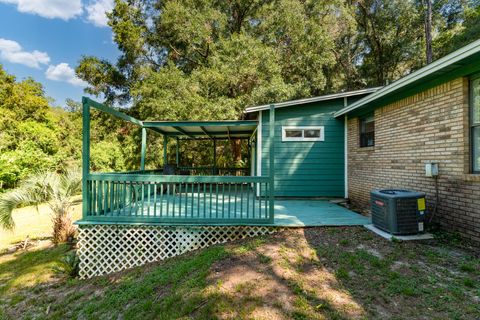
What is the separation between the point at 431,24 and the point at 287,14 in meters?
8.53

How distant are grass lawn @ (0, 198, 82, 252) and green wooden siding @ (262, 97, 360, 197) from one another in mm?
6754

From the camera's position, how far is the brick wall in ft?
13.0

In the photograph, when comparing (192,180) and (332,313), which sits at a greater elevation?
(192,180)

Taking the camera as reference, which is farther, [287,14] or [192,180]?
[287,14]

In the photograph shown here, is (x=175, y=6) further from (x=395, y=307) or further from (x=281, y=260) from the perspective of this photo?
(x=395, y=307)

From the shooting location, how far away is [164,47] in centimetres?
1412

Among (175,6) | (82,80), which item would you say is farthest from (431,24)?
(82,80)

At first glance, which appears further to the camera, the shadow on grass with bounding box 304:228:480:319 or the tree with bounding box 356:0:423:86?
the tree with bounding box 356:0:423:86

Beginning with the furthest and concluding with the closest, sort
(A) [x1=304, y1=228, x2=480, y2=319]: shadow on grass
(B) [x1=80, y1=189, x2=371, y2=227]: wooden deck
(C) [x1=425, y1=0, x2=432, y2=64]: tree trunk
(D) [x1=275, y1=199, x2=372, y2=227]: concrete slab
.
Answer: (C) [x1=425, y1=0, x2=432, y2=64]: tree trunk < (D) [x1=275, y1=199, x2=372, y2=227]: concrete slab < (B) [x1=80, y1=189, x2=371, y2=227]: wooden deck < (A) [x1=304, y1=228, x2=480, y2=319]: shadow on grass

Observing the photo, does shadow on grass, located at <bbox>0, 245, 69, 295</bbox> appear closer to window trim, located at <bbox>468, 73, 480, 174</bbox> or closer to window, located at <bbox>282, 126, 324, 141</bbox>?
window, located at <bbox>282, 126, 324, 141</bbox>

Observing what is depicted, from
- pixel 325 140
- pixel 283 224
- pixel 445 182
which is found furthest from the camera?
pixel 325 140

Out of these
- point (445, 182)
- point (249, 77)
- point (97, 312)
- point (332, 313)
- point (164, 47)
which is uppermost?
point (164, 47)

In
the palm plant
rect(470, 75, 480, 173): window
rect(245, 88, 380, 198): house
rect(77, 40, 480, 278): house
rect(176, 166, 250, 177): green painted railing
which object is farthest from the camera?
rect(176, 166, 250, 177): green painted railing

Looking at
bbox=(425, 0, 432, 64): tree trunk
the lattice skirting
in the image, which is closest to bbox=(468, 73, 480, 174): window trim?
the lattice skirting
